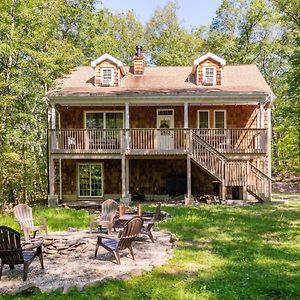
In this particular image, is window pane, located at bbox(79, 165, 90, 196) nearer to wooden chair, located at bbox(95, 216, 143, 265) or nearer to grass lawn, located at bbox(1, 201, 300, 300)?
grass lawn, located at bbox(1, 201, 300, 300)

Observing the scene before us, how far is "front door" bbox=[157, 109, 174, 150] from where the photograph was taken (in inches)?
722

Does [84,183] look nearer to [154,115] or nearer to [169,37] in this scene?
[154,115]

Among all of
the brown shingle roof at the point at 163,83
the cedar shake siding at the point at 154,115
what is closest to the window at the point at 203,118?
the cedar shake siding at the point at 154,115

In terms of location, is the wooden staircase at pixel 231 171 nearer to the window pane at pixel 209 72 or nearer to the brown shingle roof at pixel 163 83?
the brown shingle roof at pixel 163 83

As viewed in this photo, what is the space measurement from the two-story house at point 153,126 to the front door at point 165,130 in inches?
1.9

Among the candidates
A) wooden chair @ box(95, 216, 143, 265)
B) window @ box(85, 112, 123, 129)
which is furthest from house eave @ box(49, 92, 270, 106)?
wooden chair @ box(95, 216, 143, 265)

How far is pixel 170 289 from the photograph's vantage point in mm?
6074

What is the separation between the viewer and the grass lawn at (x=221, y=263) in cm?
595

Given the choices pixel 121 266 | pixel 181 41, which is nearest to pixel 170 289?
pixel 121 266

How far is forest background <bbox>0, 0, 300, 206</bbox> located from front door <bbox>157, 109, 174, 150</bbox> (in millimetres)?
5467

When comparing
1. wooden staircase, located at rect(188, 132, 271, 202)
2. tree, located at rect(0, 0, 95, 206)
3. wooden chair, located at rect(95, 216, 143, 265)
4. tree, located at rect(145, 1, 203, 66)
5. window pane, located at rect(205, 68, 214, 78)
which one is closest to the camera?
wooden chair, located at rect(95, 216, 143, 265)

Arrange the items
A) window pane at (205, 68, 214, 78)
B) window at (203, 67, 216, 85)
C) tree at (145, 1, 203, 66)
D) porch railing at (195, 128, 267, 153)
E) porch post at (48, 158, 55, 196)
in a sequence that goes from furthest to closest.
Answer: tree at (145, 1, 203, 66), window pane at (205, 68, 214, 78), window at (203, 67, 216, 85), porch railing at (195, 128, 267, 153), porch post at (48, 158, 55, 196)

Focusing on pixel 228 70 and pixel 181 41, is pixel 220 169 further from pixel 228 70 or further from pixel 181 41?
pixel 181 41

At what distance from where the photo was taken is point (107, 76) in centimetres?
2048
